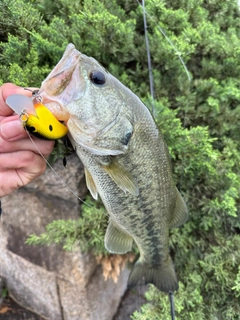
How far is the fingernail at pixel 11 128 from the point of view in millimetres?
969

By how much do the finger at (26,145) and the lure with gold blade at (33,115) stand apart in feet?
0.34

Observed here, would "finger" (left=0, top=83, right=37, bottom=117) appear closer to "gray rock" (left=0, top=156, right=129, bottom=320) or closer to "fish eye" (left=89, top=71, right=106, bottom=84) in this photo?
"fish eye" (left=89, top=71, right=106, bottom=84)

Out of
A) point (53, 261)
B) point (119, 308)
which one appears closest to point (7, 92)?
point (53, 261)

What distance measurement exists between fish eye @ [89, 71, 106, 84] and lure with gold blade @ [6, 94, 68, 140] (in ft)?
0.66

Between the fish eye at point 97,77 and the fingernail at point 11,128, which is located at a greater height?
the fish eye at point 97,77

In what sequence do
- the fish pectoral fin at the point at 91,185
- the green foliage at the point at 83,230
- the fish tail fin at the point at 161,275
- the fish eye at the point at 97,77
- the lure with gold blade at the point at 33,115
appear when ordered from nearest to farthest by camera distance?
the lure with gold blade at the point at 33,115 → the fish eye at the point at 97,77 → the fish pectoral fin at the point at 91,185 → the fish tail fin at the point at 161,275 → the green foliage at the point at 83,230

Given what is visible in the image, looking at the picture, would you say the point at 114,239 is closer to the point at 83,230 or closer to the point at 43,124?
the point at 83,230

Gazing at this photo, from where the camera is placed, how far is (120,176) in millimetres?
1120

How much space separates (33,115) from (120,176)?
39cm

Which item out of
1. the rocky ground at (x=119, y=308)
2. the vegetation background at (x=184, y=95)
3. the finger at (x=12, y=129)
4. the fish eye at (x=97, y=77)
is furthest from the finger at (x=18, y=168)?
the rocky ground at (x=119, y=308)

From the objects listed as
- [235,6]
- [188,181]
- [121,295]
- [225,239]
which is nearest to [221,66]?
[235,6]

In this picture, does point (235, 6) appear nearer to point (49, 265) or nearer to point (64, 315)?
point (49, 265)

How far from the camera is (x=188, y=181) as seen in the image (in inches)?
76.9

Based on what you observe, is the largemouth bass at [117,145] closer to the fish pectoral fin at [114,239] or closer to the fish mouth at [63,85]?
the fish mouth at [63,85]
